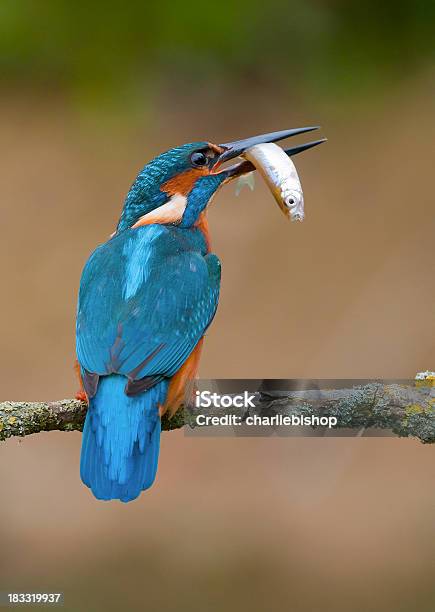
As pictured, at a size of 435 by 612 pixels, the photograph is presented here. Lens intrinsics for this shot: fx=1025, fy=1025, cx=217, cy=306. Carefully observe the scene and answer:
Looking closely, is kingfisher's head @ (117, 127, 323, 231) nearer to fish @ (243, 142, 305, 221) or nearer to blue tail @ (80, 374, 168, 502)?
fish @ (243, 142, 305, 221)

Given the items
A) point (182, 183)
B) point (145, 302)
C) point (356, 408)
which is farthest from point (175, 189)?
point (356, 408)

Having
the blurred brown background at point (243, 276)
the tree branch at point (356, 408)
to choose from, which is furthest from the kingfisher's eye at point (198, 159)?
the blurred brown background at point (243, 276)

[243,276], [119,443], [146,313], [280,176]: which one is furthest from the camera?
[243,276]

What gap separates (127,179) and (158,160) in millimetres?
2847

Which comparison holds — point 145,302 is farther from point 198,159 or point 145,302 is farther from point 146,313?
point 198,159

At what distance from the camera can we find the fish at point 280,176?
222 cm

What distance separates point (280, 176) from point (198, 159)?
0.21 meters

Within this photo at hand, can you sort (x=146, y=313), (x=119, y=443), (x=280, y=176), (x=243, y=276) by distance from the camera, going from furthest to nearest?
(x=243, y=276)
(x=280, y=176)
(x=146, y=313)
(x=119, y=443)

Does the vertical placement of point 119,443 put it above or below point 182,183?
below

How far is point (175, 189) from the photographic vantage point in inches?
91.6

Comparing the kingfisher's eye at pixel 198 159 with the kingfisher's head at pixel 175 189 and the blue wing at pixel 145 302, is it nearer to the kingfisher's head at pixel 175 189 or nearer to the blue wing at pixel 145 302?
the kingfisher's head at pixel 175 189

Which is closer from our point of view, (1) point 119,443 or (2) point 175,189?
(1) point 119,443

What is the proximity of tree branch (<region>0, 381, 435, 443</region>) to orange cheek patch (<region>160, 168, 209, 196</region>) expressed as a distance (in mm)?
554

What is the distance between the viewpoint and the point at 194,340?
2.04 m
